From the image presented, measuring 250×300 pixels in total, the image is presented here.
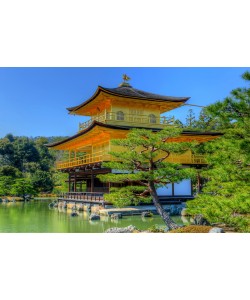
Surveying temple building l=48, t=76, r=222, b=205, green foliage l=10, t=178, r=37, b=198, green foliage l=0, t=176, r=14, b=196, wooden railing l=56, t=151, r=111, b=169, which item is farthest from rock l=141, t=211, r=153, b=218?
green foliage l=0, t=176, r=14, b=196

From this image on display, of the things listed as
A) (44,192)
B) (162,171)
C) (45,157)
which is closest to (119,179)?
(162,171)

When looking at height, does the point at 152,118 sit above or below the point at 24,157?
above

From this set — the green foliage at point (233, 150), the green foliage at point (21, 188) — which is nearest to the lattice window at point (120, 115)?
the green foliage at point (233, 150)

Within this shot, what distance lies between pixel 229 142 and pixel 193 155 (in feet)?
37.9

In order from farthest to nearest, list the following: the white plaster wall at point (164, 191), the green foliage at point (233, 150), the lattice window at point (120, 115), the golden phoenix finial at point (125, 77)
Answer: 1. the golden phoenix finial at point (125, 77)
2. the lattice window at point (120, 115)
3. the white plaster wall at point (164, 191)
4. the green foliage at point (233, 150)

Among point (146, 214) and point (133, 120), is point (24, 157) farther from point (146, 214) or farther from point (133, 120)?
point (146, 214)

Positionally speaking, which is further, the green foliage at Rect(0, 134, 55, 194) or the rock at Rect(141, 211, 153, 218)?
the green foliage at Rect(0, 134, 55, 194)

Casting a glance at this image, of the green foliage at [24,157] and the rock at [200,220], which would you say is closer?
the rock at [200,220]

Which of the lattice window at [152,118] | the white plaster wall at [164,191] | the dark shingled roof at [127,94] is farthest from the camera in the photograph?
the lattice window at [152,118]

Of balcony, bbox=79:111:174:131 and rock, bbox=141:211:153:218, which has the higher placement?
balcony, bbox=79:111:174:131

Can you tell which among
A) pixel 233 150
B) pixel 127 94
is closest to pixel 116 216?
pixel 127 94

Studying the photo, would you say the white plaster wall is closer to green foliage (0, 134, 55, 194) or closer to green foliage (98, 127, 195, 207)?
green foliage (98, 127, 195, 207)

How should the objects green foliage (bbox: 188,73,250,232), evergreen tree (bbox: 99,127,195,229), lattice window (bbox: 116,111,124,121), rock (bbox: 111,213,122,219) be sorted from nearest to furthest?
green foliage (bbox: 188,73,250,232) → evergreen tree (bbox: 99,127,195,229) → rock (bbox: 111,213,122,219) → lattice window (bbox: 116,111,124,121)

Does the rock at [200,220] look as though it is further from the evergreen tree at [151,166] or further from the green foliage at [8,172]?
the green foliage at [8,172]
